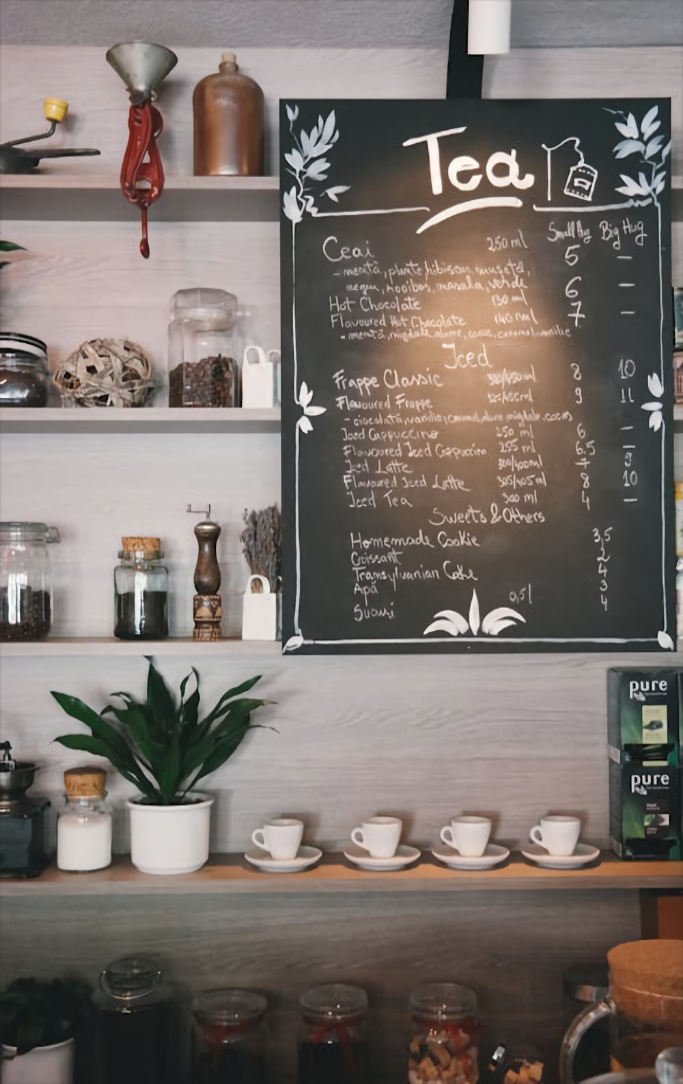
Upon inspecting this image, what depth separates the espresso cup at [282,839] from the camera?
1938mm

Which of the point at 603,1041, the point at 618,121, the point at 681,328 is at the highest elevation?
the point at 618,121

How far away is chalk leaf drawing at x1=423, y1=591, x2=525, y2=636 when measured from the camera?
1.92 m

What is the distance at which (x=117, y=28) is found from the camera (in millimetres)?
2018

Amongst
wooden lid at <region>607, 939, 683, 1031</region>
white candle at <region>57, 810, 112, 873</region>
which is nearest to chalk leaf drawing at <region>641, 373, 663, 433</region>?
wooden lid at <region>607, 939, 683, 1031</region>

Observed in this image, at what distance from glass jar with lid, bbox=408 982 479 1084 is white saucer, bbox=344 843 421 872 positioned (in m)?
0.24

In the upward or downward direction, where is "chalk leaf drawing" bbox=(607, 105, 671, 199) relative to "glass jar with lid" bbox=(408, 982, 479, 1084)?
upward

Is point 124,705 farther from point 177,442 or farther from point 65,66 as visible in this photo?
point 65,66

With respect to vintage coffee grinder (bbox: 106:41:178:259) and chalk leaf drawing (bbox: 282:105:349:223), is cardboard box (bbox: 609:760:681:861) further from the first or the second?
vintage coffee grinder (bbox: 106:41:178:259)

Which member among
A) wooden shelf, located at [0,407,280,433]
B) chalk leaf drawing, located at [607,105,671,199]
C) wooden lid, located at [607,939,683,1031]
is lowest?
wooden lid, located at [607,939,683,1031]

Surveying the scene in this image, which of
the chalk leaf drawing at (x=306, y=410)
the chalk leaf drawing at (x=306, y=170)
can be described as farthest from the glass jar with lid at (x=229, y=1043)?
the chalk leaf drawing at (x=306, y=170)

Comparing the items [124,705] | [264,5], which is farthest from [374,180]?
[124,705]

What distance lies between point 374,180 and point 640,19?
2.08 feet

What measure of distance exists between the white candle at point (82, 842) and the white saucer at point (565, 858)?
83 cm

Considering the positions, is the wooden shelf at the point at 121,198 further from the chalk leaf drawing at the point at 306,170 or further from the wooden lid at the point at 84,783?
the wooden lid at the point at 84,783
